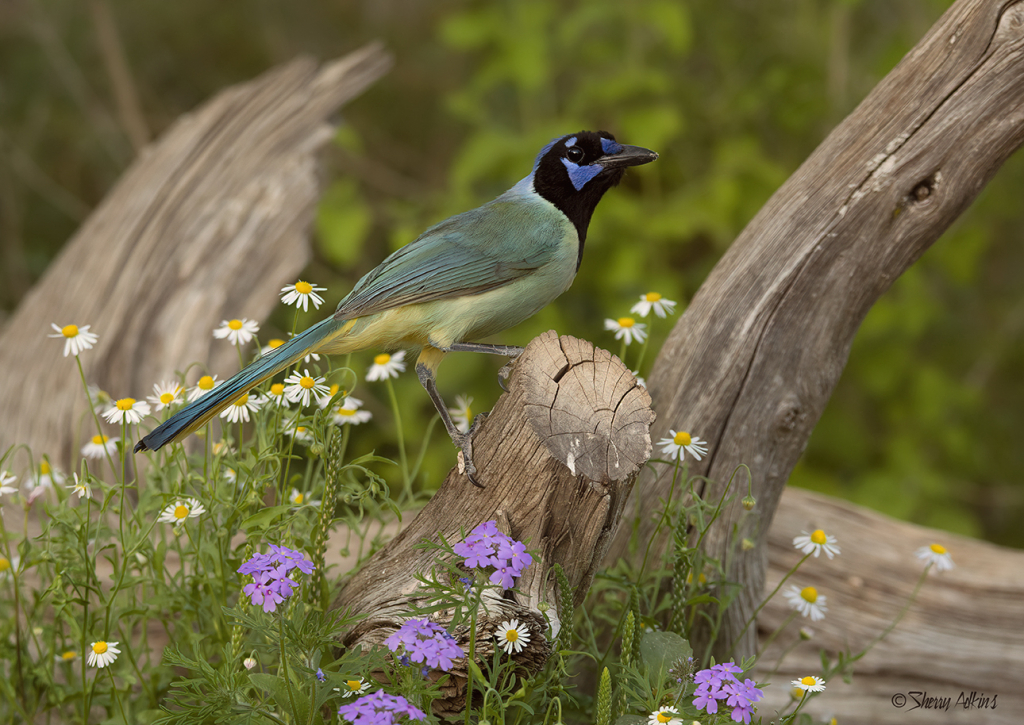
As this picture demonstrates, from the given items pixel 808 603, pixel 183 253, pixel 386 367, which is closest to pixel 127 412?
pixel 386 367

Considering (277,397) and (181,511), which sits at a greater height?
(277,397)

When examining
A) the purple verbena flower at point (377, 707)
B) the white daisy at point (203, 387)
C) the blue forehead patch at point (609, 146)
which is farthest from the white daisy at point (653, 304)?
the purple verbena flower at point (377, 707)

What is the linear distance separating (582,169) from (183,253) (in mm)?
2310

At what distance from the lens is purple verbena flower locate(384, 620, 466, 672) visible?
1.81 meters

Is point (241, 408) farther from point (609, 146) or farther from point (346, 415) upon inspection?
point (609, 146)

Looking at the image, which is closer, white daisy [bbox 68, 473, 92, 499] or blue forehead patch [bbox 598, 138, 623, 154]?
white daisy [bbox 68, 473, 92, 499]

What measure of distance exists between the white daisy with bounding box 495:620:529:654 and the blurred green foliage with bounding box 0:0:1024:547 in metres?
2.71

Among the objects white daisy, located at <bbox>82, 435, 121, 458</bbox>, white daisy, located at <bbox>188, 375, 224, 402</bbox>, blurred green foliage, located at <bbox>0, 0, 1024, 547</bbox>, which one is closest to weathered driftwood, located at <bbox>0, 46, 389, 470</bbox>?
blurred green foliage, located at <bbox>0, 0, 1024, 547</bbox>

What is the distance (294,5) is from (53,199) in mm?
2304

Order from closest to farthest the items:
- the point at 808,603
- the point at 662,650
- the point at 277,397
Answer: the point at 662,650, the point at 277,397, the point at 808,603

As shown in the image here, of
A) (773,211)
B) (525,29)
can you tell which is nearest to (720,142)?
(525,29)

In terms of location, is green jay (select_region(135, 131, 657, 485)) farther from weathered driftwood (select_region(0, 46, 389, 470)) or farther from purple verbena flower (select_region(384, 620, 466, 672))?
weathered driftwood (select_region(0, 46, 389, 470))

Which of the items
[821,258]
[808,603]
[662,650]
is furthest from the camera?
[821,258]

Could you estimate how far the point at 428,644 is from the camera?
1.82m
